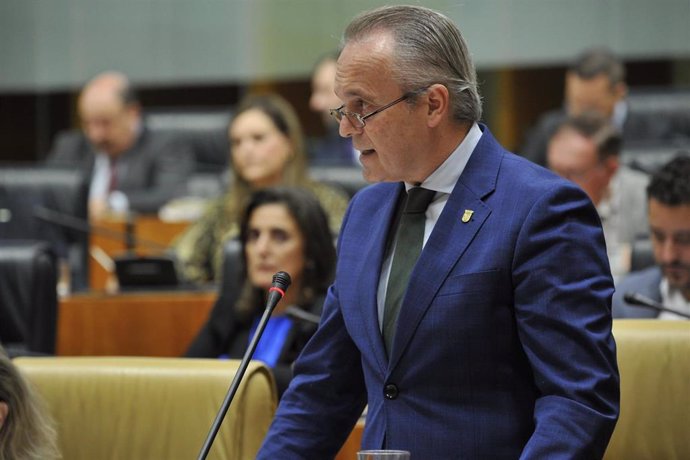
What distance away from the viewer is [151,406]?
2.63 meters

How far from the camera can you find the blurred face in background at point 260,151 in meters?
5.26

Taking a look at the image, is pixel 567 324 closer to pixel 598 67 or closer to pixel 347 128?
pixel 347 128

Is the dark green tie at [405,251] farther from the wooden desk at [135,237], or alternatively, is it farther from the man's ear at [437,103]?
the wooden desk at [135,237]

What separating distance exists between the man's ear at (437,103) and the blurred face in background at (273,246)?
1.87 meters

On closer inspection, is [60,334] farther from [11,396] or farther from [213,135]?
[213,135]

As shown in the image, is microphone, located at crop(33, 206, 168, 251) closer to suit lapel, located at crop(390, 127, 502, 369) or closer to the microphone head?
the microphone head

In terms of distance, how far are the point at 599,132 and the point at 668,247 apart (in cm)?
195

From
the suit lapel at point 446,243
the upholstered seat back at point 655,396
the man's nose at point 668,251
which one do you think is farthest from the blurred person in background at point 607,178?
the suit lapel at point 446,243

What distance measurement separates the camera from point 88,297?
4750 millimetres

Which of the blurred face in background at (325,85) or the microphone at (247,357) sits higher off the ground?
the blurred face in background at (325,85)

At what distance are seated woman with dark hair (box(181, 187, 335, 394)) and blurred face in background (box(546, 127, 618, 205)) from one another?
1829mm

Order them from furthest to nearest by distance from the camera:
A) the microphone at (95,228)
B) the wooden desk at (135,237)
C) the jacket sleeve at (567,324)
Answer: the wooden desk at (135,237), the microphone at (95,228), the jacket sleeve at (567,324)

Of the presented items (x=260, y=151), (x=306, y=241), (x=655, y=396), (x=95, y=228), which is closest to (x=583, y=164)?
(x=260, y=151)

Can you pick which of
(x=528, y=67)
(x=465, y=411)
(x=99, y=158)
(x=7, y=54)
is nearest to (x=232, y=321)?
(x=465, y=411)
